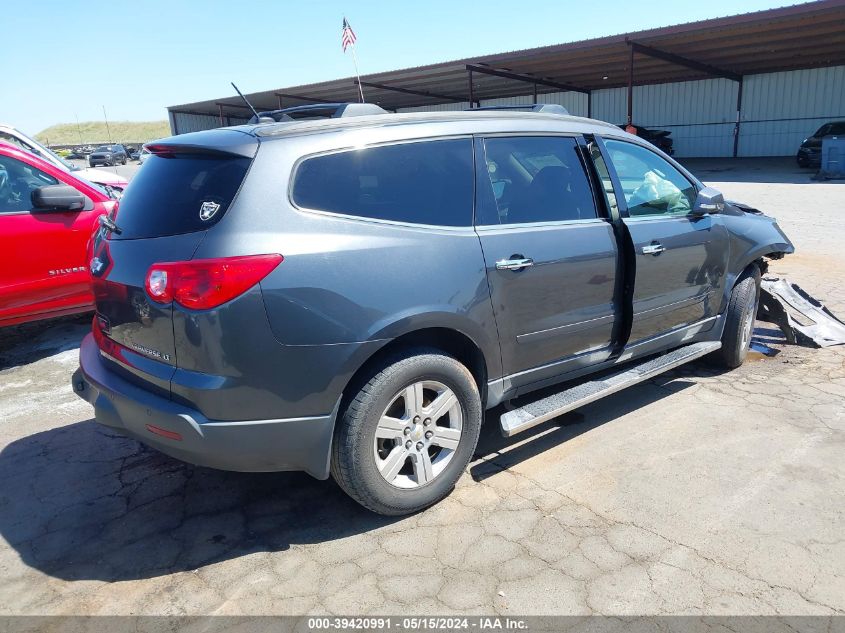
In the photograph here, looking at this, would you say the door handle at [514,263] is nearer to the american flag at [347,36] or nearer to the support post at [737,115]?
the american flag at [347,36]

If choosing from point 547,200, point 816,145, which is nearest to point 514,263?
point 547,200

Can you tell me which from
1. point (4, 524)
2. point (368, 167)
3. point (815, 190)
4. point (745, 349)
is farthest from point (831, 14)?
point (4, 524)

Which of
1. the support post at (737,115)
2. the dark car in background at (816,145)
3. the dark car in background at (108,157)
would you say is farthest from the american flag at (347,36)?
the dark car in background at (108,157)

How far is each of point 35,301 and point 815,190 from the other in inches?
715

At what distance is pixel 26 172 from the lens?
5.70 meters

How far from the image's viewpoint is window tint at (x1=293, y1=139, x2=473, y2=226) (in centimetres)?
288

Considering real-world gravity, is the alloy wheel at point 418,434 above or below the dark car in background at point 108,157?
below

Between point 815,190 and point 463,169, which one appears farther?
point 815,190

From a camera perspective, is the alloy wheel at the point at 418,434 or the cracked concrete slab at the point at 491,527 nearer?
the cracked concrete slab at the point at 491,527

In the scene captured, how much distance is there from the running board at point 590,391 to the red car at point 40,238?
423 cm

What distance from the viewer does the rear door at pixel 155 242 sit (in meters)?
2.74

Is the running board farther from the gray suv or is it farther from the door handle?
the door handle

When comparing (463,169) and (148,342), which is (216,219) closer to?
(148,342)

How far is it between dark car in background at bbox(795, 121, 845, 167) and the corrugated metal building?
278 cm
